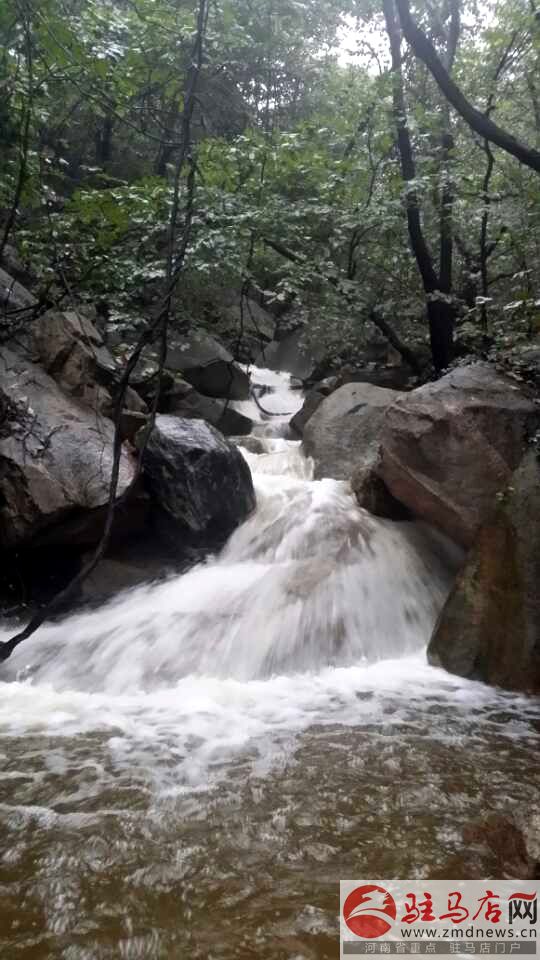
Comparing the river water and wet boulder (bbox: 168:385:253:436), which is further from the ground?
wet boulder (bbox: 168:385:253:436)

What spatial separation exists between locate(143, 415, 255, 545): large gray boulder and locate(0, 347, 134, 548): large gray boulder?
48 cm

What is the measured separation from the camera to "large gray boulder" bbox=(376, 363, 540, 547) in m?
6.54

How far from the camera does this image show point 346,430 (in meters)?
9.66

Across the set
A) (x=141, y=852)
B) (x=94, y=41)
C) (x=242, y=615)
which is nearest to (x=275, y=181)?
(x=94, y=41)

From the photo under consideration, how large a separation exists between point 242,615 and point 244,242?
5.42m

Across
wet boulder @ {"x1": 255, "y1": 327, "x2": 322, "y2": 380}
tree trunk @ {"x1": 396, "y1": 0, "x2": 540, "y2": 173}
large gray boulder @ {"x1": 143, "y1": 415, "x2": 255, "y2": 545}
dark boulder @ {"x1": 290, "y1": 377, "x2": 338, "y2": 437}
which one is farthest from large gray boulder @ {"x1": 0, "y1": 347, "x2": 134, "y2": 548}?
wet boulder @ {"x1": 255, "y1": 327, "x2": 322, "y2": 380}

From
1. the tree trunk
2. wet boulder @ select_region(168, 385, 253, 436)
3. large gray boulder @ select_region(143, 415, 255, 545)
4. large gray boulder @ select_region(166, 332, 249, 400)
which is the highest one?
the tree trunk

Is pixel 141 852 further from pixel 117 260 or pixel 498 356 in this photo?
pixel 117 260

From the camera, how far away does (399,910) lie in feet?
7.89

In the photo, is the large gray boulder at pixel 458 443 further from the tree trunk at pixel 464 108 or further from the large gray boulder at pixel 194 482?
the tree trunk at pixel 464 108

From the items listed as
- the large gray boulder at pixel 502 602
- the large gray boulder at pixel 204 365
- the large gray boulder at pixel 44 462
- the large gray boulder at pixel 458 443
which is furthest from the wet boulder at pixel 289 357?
the large gray boulder at pixel 502 602

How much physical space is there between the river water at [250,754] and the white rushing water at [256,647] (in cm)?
2

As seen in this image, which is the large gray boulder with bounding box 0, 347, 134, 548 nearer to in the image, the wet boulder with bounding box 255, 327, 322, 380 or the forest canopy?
the forest canopy

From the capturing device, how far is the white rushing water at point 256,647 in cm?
440
